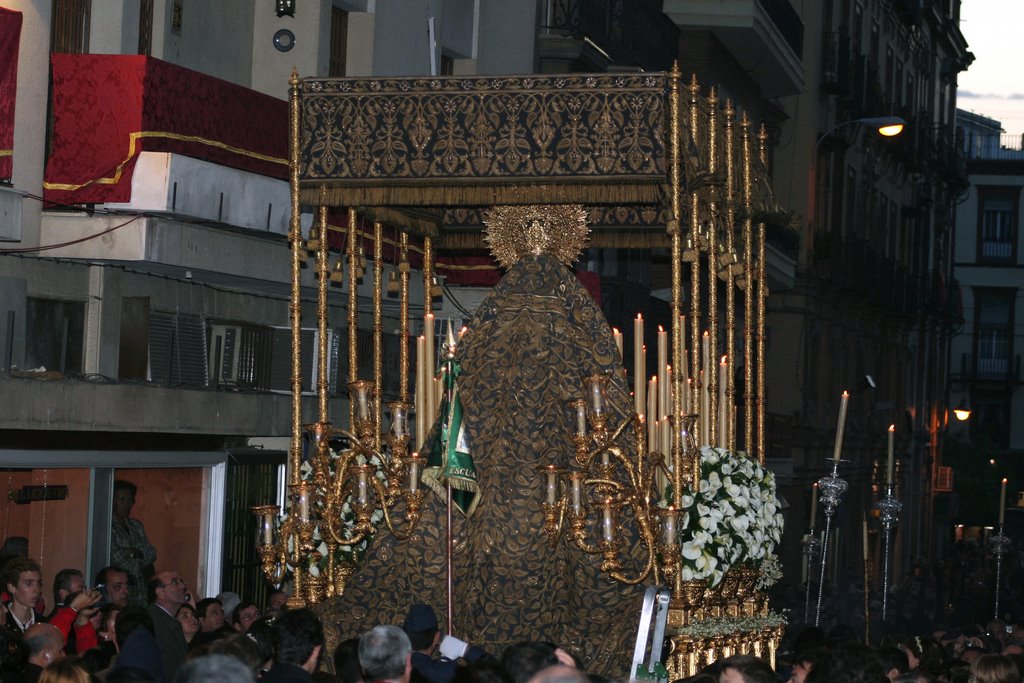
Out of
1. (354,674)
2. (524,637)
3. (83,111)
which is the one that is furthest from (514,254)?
(354,674)

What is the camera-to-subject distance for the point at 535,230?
45.0 ft

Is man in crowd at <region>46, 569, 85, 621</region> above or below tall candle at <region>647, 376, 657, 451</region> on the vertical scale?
below

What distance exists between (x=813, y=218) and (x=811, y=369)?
8.71ft

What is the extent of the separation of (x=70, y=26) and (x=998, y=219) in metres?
50.5

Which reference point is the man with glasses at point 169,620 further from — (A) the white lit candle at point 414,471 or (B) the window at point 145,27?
(B) the window at point 145,27

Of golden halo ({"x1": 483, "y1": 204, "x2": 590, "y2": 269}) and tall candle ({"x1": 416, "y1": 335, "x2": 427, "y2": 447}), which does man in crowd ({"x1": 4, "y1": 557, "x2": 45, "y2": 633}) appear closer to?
tall candle ({"x1": 416, "y1": 335, "x2": 427, "y2": 447})

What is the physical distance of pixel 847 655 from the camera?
831 cm

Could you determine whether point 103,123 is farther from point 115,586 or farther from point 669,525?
point 669,525

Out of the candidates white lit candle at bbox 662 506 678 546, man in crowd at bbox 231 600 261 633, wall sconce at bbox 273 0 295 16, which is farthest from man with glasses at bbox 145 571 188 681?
wall sconce at bbox 273 0 295 16

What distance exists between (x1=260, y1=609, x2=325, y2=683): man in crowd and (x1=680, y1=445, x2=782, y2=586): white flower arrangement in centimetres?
368

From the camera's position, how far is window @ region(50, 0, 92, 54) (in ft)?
52.5

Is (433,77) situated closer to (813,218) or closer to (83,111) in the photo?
(83,111)

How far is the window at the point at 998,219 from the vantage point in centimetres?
6325

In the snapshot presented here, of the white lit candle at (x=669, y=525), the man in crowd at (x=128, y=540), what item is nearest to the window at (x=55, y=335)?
the man in crowd at (x=128, y=540)
